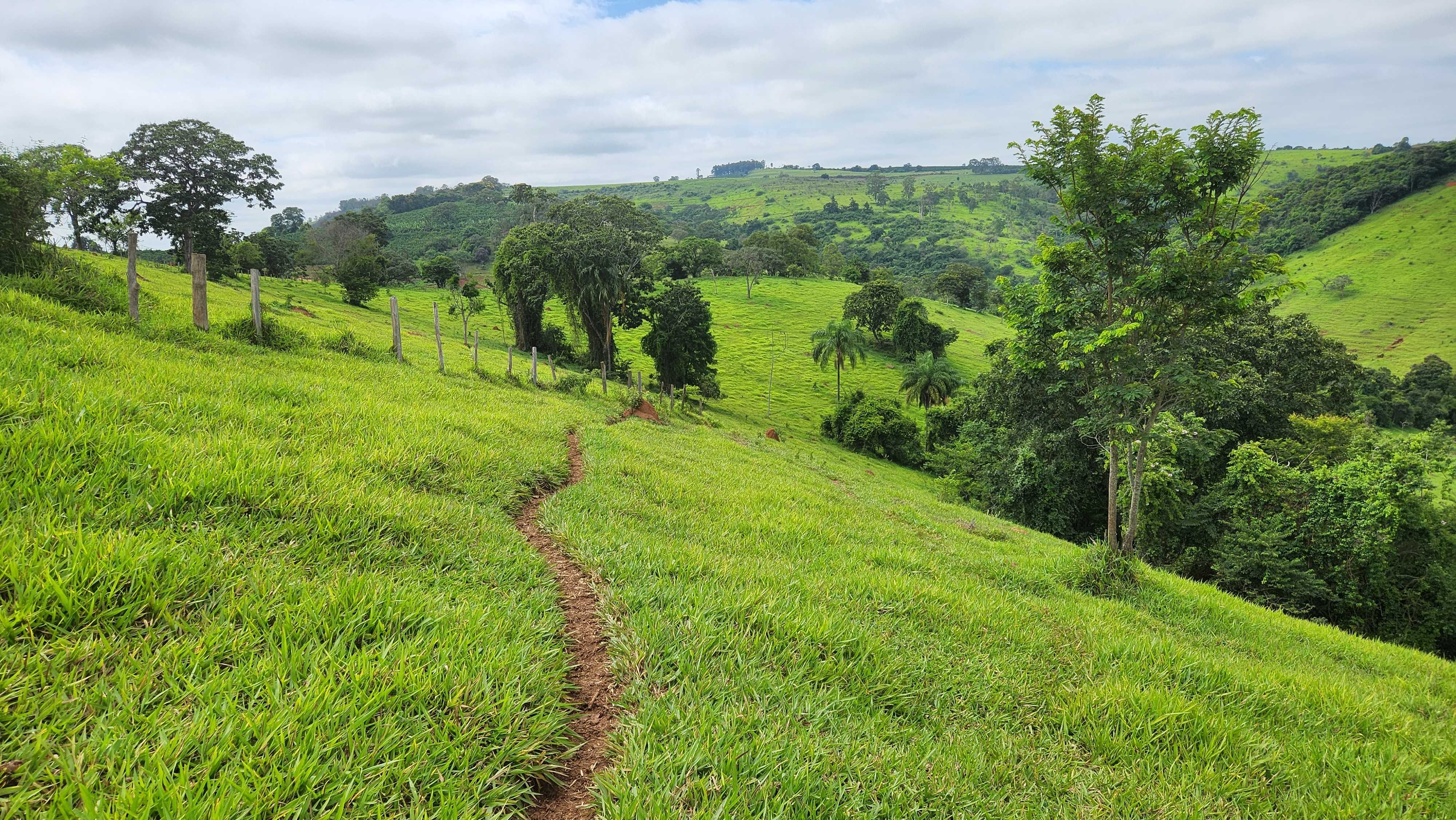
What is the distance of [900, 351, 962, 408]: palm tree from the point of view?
47.5 meters

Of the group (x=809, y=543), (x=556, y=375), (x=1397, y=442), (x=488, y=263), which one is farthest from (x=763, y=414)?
(x=488, y=263)

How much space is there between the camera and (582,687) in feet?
10.5

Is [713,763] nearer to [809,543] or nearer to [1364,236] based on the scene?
[809,543]

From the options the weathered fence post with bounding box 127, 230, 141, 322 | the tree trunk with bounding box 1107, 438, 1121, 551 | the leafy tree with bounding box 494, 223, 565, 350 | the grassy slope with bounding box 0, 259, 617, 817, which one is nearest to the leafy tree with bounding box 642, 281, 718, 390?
the leafy tree with bounding box 494, 223, 565, 350

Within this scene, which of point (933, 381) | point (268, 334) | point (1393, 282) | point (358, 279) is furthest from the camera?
point (1393, 282)

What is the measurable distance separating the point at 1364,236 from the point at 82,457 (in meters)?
157

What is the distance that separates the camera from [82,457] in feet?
11.6

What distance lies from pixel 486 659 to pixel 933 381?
48.8 metres

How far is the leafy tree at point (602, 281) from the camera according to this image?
35.7 m

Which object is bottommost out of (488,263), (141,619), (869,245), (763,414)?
(763,414)

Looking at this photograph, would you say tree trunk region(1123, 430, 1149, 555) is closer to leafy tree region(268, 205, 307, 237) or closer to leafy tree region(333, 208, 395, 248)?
leafy tree region(333, 208, 395, 248)

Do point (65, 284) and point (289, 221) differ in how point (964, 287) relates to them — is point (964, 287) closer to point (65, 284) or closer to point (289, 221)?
point (65, 284)

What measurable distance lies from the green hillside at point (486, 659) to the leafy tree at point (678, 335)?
34148 mm

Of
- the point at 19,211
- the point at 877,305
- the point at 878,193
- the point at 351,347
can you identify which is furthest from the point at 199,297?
the point at 878,193
